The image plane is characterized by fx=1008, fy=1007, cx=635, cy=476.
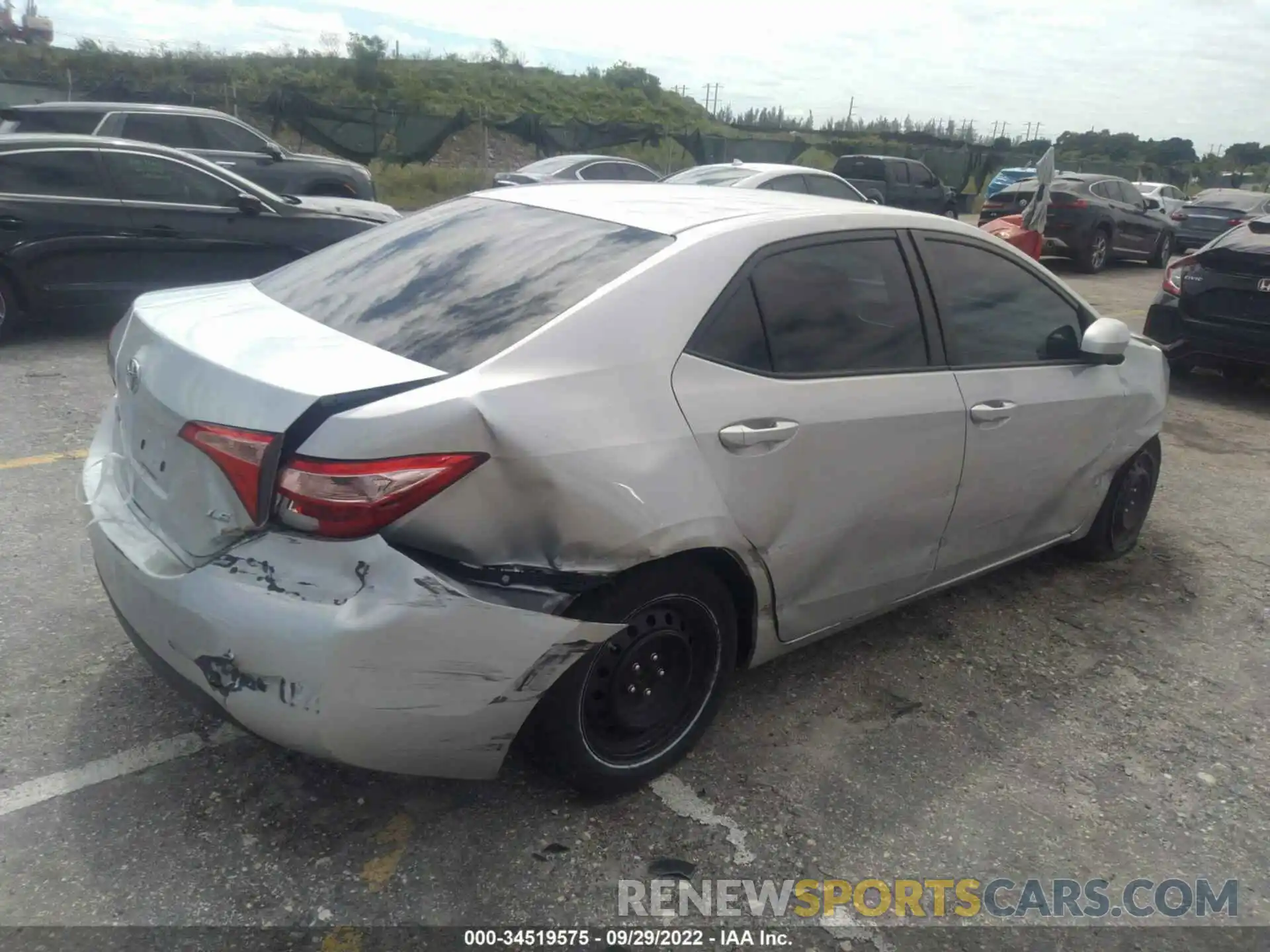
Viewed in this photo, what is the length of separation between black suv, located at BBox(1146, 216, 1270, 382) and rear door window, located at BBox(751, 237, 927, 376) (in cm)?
569

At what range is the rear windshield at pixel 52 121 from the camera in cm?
1002

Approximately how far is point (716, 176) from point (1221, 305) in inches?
213

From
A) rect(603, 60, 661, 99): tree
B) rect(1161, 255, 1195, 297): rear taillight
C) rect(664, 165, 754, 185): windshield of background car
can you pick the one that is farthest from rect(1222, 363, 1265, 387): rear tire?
rect(603, 60, 661, 99): tree

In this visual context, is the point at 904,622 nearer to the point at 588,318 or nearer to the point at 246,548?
the point at 588,318

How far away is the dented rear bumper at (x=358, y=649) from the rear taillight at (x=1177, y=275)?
749cm

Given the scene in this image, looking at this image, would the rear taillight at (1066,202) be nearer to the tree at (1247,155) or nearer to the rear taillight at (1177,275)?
the rear taillight at (1177,275)

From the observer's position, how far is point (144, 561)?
249cm

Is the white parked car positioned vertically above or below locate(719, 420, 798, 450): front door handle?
above

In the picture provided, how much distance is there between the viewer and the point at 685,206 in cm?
324

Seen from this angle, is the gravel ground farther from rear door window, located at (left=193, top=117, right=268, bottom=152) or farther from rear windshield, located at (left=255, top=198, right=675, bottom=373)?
rear door window, located at (left=193, top=117, right=268, bottom=152)

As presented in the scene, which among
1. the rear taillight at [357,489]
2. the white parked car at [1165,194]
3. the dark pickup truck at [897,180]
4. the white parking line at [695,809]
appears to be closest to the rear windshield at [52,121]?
the rear taillight at [357,489]

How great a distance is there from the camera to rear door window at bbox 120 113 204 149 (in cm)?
1095

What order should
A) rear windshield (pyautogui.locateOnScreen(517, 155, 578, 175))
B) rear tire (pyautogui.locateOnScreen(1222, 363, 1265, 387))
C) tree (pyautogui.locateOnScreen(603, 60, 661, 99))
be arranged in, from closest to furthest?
rear tire (pyautogui.locateOnScreen(1222, 363, 1265, 387)) < rear windshield (pyautogui.locateOnScreen(517, 155, 578, 175)) < tree (pyautogui.locateOnScreen(603, 60, 661, 99))

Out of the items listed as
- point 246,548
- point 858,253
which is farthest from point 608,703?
point 858,253
